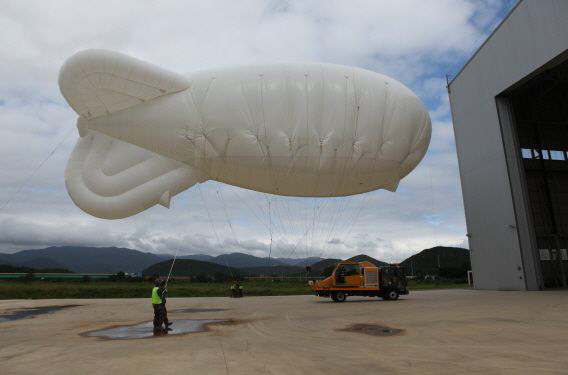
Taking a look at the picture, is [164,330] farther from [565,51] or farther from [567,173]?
[567,173]

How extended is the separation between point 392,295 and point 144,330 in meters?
12.6

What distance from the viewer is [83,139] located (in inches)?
548

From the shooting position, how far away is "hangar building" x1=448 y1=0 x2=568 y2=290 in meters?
21.0

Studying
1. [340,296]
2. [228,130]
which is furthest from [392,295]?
[228,130]

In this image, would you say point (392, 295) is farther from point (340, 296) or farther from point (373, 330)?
point (373, 330)

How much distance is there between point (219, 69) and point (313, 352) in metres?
10.2

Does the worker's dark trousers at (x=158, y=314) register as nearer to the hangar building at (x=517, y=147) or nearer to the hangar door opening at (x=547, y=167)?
the hangar building at (x=517, y=147)

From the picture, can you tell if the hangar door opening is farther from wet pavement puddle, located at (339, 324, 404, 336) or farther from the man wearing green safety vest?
the man wearing green safety vest

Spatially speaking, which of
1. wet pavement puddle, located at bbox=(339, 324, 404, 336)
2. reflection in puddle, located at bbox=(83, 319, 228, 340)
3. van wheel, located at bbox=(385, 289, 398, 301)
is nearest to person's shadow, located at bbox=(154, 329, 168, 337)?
reflection in puddle, located at bbox=(83, 319, 228, 340)

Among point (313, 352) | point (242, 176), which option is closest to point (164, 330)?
point (313, 352)

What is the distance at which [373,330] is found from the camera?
30.7ft

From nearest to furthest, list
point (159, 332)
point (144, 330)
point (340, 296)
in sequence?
point (159, 332) → point (144, 330) → point (340, 296)

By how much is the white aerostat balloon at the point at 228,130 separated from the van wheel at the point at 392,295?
7636 mm

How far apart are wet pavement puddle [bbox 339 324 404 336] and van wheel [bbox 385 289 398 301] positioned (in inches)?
368
